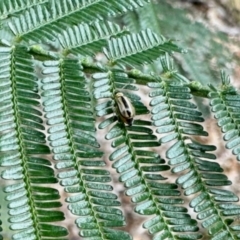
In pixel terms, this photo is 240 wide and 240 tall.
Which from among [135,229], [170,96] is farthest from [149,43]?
[135,229]

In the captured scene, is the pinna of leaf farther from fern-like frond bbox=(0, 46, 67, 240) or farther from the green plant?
fern-like frond bbox=(0, 46, 67, 240)

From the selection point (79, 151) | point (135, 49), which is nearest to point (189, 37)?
point (135, 49)

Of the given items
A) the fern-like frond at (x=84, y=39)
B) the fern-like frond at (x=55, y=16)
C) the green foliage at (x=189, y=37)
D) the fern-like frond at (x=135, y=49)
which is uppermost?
the green foliage at (x=189, y=37)

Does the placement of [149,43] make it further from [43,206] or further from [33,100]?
[43,206]

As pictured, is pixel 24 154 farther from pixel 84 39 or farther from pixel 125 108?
pixel 84 39

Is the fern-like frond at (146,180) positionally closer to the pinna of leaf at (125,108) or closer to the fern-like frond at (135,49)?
the pinna of leaf at (125,108)

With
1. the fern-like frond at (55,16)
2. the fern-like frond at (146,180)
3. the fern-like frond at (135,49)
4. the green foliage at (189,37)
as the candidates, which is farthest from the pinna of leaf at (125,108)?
the green foliage at (189,37)
